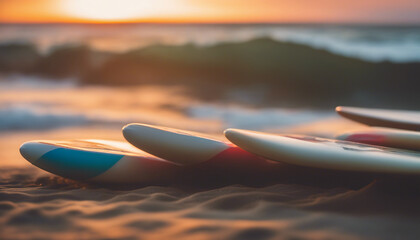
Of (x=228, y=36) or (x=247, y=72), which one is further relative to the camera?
(x=228, y=36)

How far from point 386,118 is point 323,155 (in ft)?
5.14

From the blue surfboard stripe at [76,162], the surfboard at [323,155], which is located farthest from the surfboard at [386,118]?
the blue surfboard stripe at [76,162]

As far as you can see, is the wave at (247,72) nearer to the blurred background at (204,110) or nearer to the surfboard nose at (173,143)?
the blurred background at (204,110)

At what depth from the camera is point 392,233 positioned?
1302mm

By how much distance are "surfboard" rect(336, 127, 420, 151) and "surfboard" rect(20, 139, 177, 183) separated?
1132mm

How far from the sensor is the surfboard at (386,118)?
2.91 metres

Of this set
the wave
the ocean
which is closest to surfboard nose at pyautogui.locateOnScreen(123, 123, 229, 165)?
the wave

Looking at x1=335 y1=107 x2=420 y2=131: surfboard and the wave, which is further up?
the wave

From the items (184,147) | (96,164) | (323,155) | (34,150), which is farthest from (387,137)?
(34,150)

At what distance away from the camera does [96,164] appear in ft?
7.04

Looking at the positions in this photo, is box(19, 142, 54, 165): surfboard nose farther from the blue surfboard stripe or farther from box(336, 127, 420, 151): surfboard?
box(336, 127, 420, 151): surfboard

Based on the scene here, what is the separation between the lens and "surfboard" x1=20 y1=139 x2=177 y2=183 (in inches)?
84.3

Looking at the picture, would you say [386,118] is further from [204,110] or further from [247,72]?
[247,72]

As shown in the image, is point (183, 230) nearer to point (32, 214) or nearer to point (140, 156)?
point (32, 214)
